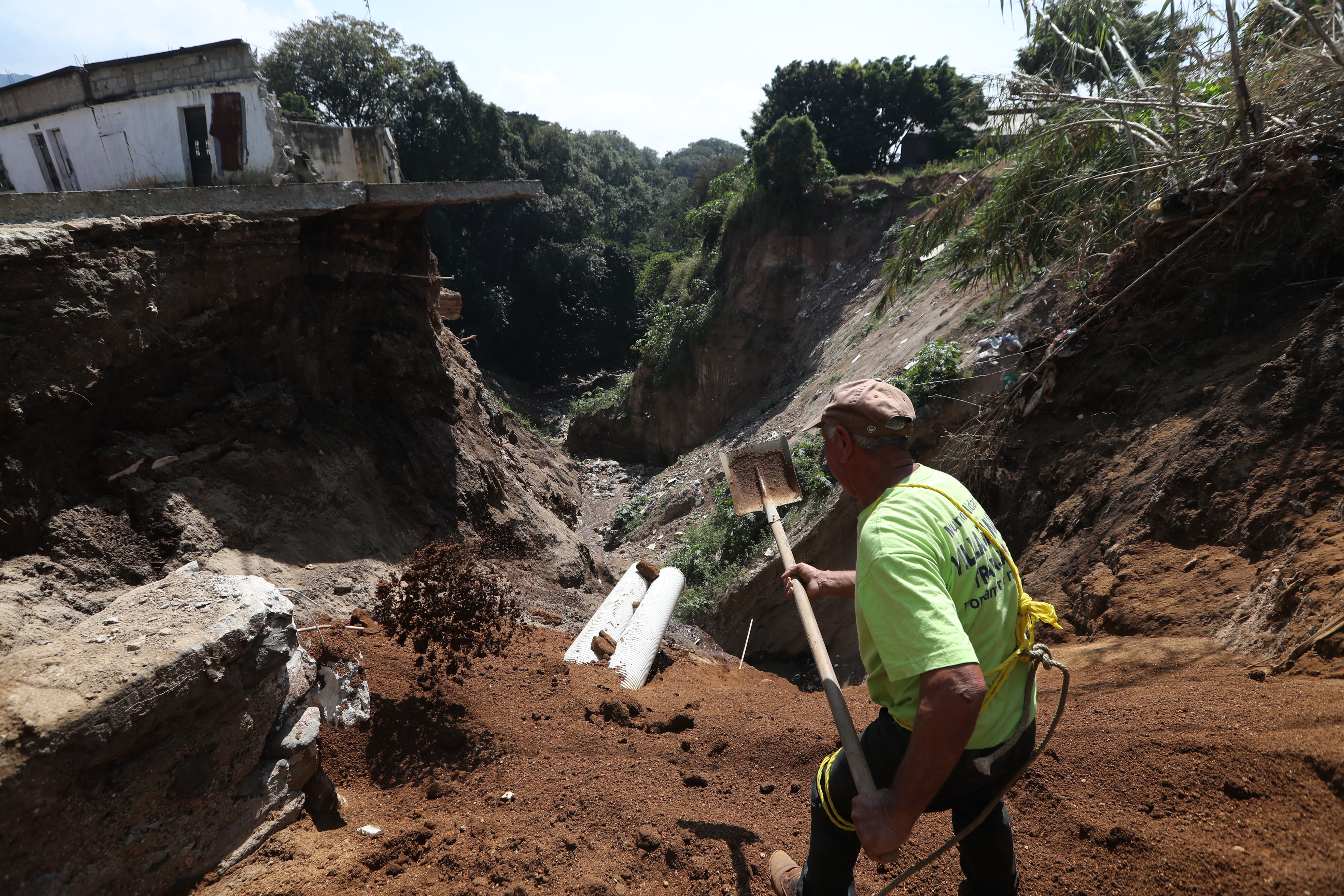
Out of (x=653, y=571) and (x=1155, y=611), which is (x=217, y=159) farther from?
(x=1155, y=611)

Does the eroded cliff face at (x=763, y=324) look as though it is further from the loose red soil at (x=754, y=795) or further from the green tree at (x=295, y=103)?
the green tree at (x=295, y=103)

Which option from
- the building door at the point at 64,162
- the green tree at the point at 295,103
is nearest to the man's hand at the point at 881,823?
the building door at the point at 64,162

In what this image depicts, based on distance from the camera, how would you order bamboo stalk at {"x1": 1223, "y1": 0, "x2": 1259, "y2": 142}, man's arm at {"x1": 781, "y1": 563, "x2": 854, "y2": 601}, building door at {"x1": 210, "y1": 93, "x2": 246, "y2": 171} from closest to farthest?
1. man's arm at {"x1": 781, "y1": 563, "x2": 854, "y2": 601}
2. bamboo stalk at {"x1": 1223, "y1": 0, "x2": 1259, "y2": 142}
3. building door at {"x1": 210, "y1": 93, "x2": 246, "y2": 171}

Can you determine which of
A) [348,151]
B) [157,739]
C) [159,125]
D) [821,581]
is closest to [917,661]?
[821,581]

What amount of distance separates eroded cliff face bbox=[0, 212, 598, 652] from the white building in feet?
4.87

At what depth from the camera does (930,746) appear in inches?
54.7

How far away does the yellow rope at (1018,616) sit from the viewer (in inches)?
65.5

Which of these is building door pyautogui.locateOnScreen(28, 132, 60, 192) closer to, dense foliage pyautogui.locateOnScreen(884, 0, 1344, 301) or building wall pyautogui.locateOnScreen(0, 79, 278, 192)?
building wall pyautogui.locateOnScreen(0, 79, 278, 192)

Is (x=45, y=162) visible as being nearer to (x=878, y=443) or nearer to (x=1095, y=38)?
(x=878, y=443)

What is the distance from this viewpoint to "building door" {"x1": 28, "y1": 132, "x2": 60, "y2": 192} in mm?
7055

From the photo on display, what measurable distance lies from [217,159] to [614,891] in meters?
7.66

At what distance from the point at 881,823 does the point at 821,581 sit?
94 cm

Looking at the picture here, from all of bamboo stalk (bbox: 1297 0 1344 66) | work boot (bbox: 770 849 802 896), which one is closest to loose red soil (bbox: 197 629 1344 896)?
work boot (bbox: 770 849 802 896)

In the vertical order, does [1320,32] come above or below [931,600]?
above
